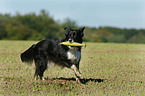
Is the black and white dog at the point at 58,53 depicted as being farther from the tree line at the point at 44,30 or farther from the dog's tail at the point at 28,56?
the tree line at the point at 44,30

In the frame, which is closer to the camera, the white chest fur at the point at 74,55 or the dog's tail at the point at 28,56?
the white chest fur at the point at 74,55

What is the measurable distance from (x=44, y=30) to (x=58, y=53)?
217 ft

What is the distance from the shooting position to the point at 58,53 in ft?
29.3

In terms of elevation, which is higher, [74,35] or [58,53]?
[74,35]

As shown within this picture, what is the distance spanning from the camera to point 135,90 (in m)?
8.01

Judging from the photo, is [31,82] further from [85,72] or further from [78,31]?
[85,72]

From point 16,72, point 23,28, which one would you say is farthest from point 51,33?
point 16,72

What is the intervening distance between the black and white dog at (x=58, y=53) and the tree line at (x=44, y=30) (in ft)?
187

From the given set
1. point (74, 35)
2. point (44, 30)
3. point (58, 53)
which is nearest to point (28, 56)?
point (58, 53)

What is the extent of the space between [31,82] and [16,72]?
2501mm

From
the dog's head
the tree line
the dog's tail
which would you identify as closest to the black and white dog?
the dog's head

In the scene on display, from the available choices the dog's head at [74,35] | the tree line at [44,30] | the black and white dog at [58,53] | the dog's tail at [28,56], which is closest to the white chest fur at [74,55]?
the black and white dog at [58,53]

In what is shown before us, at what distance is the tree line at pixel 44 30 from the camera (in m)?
71.3

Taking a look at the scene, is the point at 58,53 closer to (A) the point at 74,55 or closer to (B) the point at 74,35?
(A) the point at 74,55
